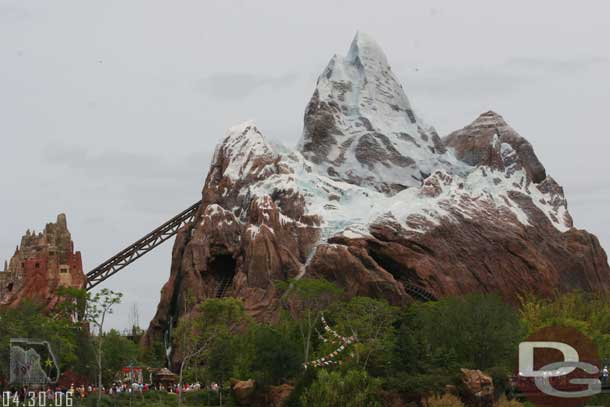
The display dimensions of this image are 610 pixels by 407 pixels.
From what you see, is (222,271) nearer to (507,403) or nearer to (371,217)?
(371,217)

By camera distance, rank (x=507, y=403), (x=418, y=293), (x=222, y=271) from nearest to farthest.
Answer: (x=507, y=403) → (x=418, y=293) → (x=222, y=271)

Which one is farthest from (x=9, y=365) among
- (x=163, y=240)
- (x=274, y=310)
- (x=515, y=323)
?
(x=163, y=240)

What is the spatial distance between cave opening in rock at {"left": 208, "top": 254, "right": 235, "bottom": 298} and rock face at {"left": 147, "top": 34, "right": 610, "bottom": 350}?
0.09 m

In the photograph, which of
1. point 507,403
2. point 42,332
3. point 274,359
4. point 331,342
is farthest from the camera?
point 331,342

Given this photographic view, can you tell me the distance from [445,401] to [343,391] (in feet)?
13.9

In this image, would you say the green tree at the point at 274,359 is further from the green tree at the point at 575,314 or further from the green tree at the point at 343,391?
the green tree at the point at 575,314

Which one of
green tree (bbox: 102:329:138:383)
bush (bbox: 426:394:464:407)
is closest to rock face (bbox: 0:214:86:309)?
green tree (bbox: 102:329:138:383)

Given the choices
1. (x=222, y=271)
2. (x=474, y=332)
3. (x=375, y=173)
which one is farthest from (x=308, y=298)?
(x=375, y=173)

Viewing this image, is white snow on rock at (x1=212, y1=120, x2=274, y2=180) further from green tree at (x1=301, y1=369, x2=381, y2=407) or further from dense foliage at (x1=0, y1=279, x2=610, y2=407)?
green tree at (x1=301, y1=369, x2=381, y2=407)

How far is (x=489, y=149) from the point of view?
8862cm

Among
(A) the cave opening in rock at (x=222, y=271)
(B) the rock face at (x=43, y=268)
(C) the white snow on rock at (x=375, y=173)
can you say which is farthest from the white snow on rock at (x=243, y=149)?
(B) the rock face at (x=43, y=268)

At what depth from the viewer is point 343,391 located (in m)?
54.4

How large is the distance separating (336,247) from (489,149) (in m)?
16.6

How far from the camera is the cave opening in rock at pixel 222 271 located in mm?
81562
